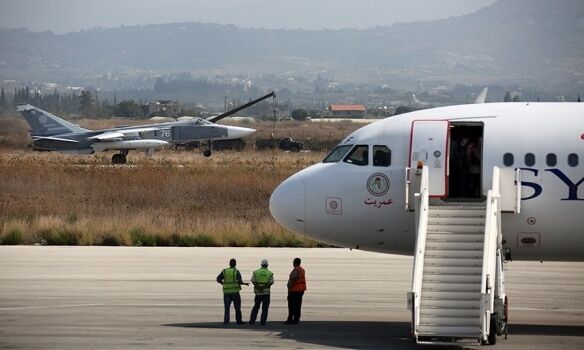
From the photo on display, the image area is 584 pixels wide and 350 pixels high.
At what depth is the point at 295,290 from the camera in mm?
25828

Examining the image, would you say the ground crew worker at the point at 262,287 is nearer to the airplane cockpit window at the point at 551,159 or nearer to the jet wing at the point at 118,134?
the airplane cockpit window at the point at 551,159

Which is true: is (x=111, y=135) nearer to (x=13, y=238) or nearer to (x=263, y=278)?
(x=13, y=238)

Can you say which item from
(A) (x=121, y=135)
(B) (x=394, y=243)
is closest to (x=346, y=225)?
(B) (x=394, y=243)

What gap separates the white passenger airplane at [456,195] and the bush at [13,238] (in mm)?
18070

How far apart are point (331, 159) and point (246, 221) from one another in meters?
20.3

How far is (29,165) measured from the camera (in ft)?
224

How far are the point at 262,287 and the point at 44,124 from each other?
65.9m

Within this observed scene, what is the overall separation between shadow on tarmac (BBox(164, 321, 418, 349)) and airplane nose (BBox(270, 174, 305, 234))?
7.04 ft

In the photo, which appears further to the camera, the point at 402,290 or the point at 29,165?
the point at 29,165

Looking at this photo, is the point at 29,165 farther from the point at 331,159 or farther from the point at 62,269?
the point at 331,159

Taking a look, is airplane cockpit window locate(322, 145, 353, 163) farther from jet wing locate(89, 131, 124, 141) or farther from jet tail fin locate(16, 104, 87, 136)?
jet tail fin locate(16, 104, 87, 136)

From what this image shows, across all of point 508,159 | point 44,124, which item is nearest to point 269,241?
point 508,159

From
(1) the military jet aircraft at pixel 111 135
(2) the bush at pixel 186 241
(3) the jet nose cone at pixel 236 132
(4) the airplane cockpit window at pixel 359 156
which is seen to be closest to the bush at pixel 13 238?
(2) the bush at pixel 186 241

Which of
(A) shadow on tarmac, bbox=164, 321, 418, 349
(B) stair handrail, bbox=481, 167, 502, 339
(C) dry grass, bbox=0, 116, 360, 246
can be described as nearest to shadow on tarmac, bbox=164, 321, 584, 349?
(A) shadow on tarmac, bbox=164, 321, 418, 349
